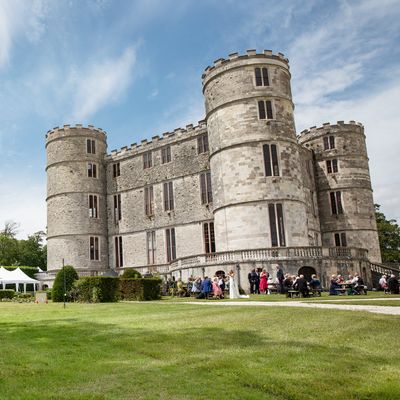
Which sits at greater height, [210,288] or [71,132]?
[71,132]

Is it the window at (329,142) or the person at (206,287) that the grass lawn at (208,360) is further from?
the window at (329,142)

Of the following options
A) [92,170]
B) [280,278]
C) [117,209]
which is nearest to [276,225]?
[280,278]

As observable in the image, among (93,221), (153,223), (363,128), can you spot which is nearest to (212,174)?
(153,223)

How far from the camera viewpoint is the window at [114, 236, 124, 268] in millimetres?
39719

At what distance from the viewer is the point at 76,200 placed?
3934cm

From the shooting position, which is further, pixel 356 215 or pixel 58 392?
pixel 356 215

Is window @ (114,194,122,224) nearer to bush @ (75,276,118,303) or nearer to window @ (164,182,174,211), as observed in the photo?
window @ (164,182,174,211)

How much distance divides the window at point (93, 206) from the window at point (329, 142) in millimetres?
20210

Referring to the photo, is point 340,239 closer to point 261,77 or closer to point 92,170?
point 261,77

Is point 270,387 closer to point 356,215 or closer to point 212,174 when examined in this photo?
point 212,174

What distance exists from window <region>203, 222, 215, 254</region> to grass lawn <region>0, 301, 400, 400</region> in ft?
74.5

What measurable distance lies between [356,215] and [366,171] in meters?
4.03

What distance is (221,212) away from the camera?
98.8 ft

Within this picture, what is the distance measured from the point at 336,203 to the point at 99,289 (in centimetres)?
2279
